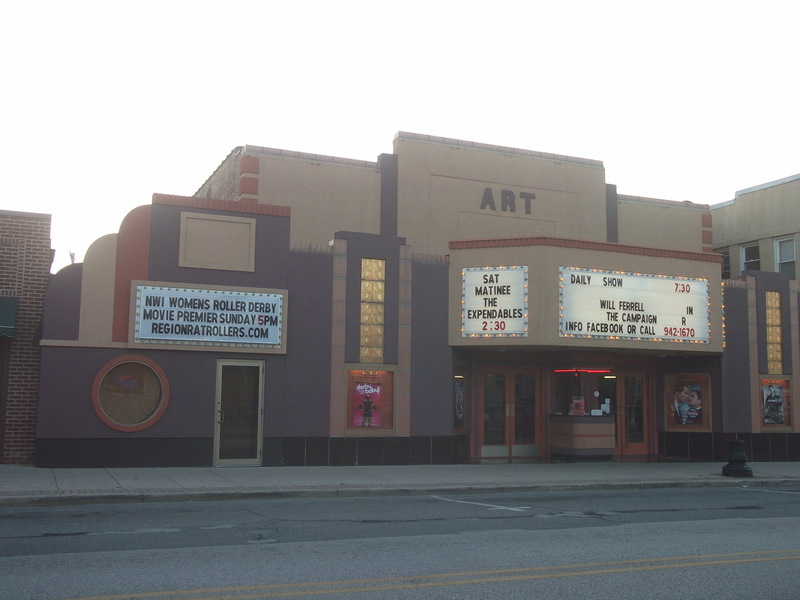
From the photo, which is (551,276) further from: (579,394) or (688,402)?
(688,402)

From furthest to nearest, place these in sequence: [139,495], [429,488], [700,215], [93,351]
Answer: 1. [700,215]
2. [93,351]
3. [429,488]
4. [139,495]

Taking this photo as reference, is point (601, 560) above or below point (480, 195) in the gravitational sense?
below

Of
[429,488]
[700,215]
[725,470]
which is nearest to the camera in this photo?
[429,488]

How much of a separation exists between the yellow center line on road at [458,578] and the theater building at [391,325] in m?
10.6

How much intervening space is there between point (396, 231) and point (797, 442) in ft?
41.2

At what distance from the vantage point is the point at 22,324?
18000 millimetres

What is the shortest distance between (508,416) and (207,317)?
28.8ft

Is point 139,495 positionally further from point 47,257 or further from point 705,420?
point 705,420

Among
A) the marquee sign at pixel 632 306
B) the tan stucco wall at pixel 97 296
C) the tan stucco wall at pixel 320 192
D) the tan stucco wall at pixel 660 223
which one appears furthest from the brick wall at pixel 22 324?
the tan stucco wall at pixel 660 223

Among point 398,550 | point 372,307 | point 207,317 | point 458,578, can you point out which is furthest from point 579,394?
point 458,578

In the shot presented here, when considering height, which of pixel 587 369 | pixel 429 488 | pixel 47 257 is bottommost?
pixel 429 488

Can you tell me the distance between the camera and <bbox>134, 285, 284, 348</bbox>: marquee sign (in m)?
17.5

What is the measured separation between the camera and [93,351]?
17.2 meters

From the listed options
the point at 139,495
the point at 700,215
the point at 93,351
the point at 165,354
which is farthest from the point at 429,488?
the point at 700,215
